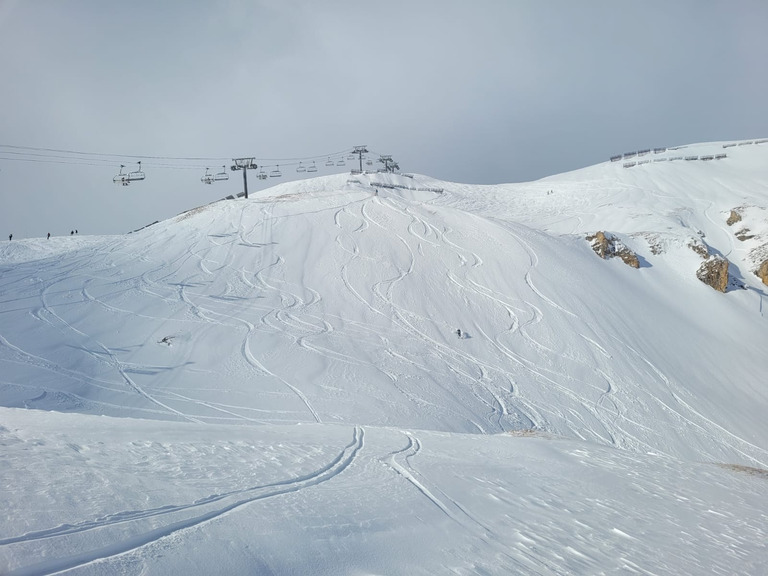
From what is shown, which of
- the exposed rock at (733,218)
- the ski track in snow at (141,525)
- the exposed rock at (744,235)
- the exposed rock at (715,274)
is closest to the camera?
the ski track in snow at (141,525)

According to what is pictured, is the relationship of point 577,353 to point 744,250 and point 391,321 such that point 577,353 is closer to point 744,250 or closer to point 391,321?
point 391,321

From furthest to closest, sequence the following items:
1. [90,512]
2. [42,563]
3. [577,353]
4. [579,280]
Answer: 1. [579,280]
2. [577,353]
3. [90,512]
4. [42,563]

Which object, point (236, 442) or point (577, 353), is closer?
point (236, 442)

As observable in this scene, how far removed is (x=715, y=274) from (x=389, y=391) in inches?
965

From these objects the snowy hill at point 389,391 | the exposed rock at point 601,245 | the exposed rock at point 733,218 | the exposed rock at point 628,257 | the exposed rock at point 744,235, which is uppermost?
the exposed rock at point 733,218

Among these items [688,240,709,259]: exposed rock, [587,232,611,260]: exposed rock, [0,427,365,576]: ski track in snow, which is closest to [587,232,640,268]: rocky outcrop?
[587,232,611,260]: exposed rock

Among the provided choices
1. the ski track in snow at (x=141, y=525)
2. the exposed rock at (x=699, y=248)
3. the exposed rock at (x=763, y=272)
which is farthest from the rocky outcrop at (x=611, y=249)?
the ski track in snow at (x=141, y=525)

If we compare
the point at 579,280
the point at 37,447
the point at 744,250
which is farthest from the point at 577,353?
the point at 744,250

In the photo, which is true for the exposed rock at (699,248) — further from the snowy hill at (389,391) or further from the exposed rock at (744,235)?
the exposed rock at (744,235)

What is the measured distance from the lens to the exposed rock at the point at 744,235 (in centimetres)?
3956

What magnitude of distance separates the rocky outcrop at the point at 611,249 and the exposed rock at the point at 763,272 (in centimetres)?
901

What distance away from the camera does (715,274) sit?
32.3 meters

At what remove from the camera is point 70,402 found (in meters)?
15.7

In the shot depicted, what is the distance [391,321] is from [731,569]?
59.1ft
